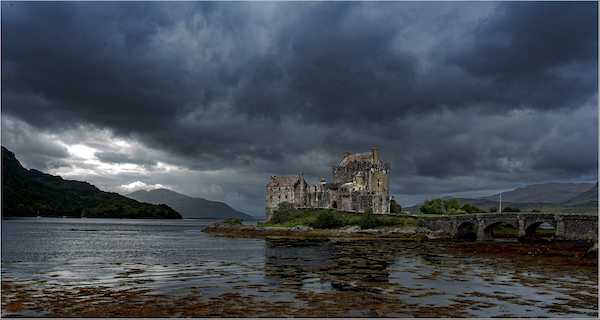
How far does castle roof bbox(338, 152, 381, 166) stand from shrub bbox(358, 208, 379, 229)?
26.3m

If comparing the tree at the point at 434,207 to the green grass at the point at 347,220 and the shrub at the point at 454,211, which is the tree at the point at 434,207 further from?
the green grass at the point at 347,220

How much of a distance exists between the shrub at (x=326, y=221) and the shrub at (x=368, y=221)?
23.2ft

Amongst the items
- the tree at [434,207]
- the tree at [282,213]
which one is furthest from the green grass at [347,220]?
the tree at [434,207]

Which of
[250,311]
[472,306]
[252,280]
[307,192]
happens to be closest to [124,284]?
[252,280]

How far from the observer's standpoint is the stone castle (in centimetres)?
10989

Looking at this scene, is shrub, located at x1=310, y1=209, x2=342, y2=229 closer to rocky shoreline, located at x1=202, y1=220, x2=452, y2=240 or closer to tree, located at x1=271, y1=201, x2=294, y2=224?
rocky shoreline, located at x1=202, y1=220, x2=452, y2=240

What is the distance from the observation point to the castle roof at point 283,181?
124662mm

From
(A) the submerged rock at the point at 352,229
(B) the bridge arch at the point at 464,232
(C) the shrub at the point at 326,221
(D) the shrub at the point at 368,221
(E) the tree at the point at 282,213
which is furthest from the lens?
(E) the tree at the point at 282,213

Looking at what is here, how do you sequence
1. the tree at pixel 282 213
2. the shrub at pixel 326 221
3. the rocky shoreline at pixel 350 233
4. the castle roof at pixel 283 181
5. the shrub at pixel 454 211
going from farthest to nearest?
the castle roof at pixel 283 181
the tree at pixel 282 213
the shrub at pixel 454 211
the shrub at pixel 326 221
the rocky shoreline at pixel 350 233

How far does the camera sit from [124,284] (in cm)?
2455

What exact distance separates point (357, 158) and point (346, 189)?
11.7 m

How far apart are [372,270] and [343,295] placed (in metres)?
10.7

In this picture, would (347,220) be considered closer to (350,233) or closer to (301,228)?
(350,233)

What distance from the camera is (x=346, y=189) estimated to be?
11319 centimetres
